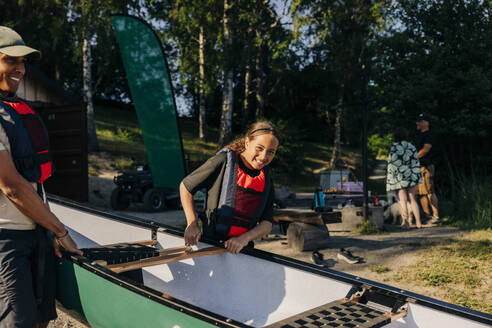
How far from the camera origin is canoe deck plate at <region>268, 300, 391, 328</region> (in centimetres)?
223

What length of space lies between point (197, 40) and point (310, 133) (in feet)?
67.9

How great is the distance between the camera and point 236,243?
10.0ft

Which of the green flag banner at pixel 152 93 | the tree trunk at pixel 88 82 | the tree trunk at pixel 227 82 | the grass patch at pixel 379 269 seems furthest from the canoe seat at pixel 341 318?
the tree trunk at pixel 88 82

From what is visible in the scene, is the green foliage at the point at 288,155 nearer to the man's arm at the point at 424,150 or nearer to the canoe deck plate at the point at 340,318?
the man's arm at the point at 424,150

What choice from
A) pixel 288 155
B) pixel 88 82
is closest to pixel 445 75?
pixel 288 155

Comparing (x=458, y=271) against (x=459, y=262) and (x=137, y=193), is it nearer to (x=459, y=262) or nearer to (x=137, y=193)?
(x=459, y=262)

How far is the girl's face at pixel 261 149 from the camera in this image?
2.88m

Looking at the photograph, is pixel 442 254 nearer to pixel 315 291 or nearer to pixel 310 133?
pixel 315 291

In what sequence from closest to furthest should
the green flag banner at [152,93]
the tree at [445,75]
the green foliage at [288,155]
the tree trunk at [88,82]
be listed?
the green flag banner at [152,93] → the tree at [445,75] → the tree trunk at [88,82] → the green foliage at [288,155]

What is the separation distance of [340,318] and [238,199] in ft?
3.65

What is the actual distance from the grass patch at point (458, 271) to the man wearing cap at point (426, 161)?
2002mm

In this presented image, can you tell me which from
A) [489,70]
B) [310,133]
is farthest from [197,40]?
[310,133]

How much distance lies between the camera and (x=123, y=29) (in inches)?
402

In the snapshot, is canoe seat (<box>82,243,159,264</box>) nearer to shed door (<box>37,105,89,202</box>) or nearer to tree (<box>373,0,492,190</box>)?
shed door (<box>37,105,89,202</box>)
